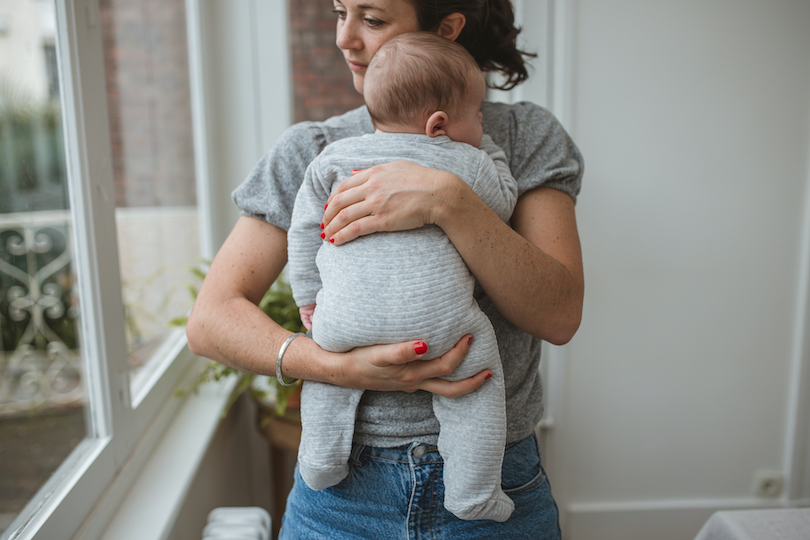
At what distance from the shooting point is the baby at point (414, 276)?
776 millimetres

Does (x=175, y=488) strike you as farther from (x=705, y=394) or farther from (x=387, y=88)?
(x=705, y=394)

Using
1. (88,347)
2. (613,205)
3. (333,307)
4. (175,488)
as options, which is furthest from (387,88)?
(613,205)

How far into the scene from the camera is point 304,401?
883 mm

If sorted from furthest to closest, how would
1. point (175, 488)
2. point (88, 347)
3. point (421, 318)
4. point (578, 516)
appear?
point (578, 516), point (175, 488), point (88, 347), point (421, 318)

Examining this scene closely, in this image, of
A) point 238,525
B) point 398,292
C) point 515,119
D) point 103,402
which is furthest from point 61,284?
point 515,119

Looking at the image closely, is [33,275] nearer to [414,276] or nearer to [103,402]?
[103,402]

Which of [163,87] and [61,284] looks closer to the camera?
[61,284]

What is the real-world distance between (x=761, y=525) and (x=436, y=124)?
0.94 m

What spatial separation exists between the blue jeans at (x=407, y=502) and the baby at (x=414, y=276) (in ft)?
0.13

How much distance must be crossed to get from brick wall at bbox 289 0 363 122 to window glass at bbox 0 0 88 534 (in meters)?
1.08

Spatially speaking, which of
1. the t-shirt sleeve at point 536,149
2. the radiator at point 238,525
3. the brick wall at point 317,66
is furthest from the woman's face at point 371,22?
the brick wall at point 317,66

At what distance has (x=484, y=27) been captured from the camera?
1033mm

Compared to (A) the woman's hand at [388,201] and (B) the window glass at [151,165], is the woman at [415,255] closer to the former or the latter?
(A) the woman's hand at [388,201]

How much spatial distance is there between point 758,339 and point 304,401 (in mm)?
1727
